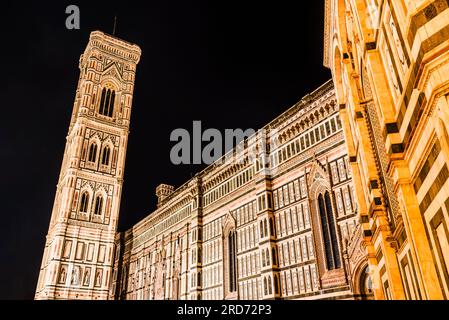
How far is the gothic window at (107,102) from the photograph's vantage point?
4598 centimetres

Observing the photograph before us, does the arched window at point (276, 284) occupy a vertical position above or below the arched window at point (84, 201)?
below

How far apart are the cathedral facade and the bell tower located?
0.43ft

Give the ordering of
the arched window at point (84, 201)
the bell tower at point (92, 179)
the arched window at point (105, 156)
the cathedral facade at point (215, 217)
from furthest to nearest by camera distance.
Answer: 1. the arched window at point (105, 156)
2. the arched window at point (84, 201)
3. the bell tower at point (92, 179)
4. the cathedral facade at point (215, 217)

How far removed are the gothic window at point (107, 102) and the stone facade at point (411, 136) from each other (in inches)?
1671

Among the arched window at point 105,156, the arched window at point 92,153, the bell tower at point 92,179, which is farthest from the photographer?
the arched window at point 105,156

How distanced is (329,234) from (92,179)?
30.7 m

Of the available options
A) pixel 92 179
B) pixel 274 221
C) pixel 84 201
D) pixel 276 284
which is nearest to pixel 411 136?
pixel 276 284

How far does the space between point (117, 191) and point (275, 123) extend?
78.7 ft

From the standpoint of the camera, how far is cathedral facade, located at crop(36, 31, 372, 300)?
2134 cm
